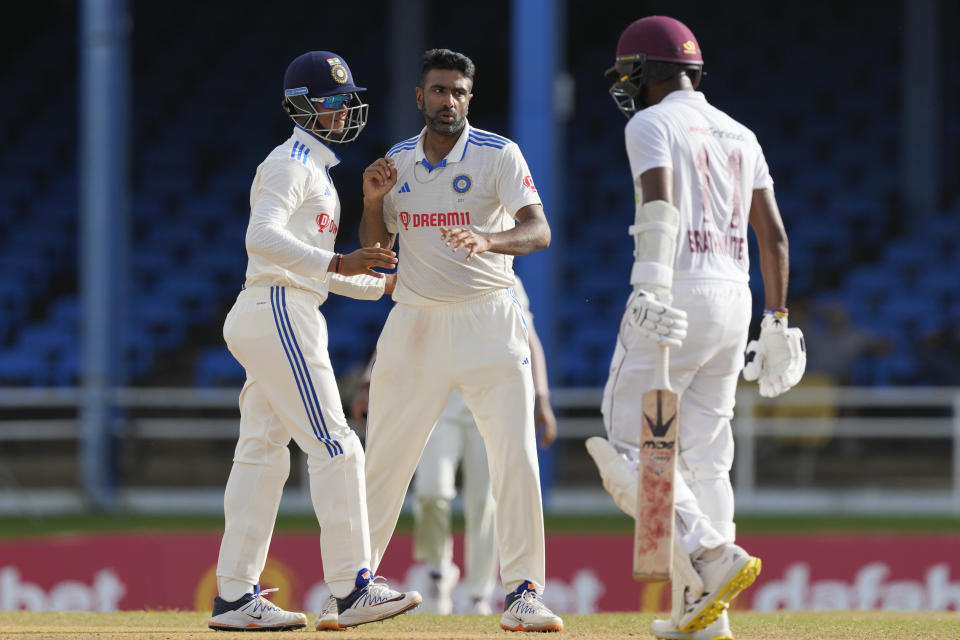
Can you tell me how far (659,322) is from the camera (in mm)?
5094

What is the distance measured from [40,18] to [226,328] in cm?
1898

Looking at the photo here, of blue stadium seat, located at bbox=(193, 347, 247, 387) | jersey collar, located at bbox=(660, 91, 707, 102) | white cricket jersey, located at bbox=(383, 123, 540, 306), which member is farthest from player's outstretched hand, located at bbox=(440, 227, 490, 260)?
blue stadium seat, located at bbox=(193, 347, 247, 387)

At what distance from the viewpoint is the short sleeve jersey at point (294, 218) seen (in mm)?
5711

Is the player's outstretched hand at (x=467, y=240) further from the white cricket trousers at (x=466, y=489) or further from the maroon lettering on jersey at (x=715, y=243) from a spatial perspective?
the white cricket trousers at (x=466, y=489)

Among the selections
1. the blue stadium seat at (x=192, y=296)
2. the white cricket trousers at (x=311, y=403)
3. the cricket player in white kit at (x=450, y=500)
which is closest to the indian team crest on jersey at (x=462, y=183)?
the white cricket trousers at (x=311, y=403)

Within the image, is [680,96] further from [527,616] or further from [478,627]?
[478,627]

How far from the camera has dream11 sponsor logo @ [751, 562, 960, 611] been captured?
10.4 metres

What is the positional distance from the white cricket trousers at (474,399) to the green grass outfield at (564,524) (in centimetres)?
540

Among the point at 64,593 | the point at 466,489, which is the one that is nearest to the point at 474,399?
the point at 466,489

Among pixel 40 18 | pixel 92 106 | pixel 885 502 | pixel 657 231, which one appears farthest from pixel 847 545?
pixel 40 18

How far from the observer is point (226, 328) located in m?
5.92

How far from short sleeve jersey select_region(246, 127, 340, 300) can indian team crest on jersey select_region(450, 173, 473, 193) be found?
19.1 inches

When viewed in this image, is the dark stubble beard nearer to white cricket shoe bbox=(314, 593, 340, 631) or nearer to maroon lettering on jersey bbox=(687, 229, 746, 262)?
maroon lettering on jersey bbox=(687, 229, 746, 262)

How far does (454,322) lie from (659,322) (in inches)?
46.7
